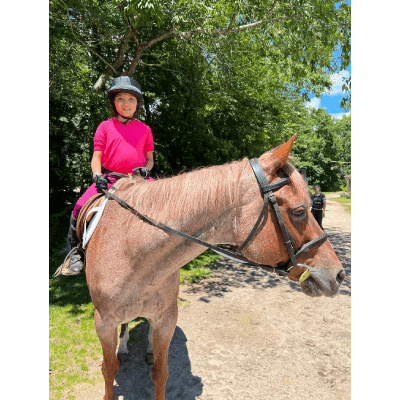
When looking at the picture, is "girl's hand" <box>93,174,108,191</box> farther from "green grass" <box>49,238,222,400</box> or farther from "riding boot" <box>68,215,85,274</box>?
"green grass" <box>49,238,222,400</box>

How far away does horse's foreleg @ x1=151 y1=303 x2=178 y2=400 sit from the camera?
8.30 feet

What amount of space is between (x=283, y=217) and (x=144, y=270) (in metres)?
1.10

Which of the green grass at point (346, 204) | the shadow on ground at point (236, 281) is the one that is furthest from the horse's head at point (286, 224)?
the green grass at point (346, 204)

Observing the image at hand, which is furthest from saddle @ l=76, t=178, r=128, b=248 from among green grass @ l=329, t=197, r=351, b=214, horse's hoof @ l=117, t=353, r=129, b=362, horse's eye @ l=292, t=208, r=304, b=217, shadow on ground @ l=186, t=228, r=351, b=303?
green grass @ l=329, t=197, r=351, b=214

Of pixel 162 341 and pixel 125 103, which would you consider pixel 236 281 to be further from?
pixel 125 103

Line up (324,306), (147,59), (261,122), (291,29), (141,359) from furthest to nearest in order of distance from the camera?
(261,122) → (147,59) → (291,29) → (324,306) → (141,359)

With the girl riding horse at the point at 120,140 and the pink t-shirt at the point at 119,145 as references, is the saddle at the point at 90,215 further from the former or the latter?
the pink t-shirt at the point at 119,145

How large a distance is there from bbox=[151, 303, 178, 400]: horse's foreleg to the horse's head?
1233 millimetres

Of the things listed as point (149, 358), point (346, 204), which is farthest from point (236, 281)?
point (346, 204)

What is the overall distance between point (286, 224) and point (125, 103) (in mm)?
1954

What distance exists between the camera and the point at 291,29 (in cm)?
633

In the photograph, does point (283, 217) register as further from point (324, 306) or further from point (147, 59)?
point (147, 59)

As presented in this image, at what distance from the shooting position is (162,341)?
2.57 m

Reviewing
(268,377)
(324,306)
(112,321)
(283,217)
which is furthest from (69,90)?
(324,306)
